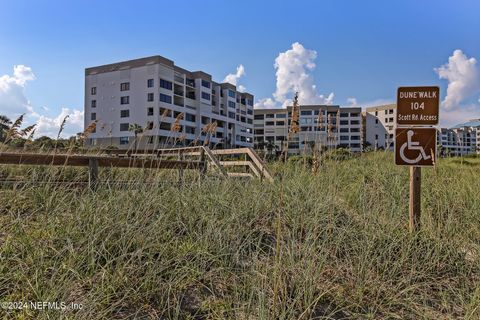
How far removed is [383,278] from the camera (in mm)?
2906

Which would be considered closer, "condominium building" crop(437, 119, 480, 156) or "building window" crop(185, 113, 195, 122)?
"condominium building" crop(437, 119, 480, 156)

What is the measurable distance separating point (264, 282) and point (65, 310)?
53.9 inches

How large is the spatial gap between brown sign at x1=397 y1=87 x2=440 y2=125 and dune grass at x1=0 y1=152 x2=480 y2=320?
1.09m

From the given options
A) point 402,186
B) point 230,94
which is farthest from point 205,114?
point 402,186

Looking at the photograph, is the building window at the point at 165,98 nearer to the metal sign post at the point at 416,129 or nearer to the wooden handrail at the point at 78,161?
the wooden handrail at the point at 78,161

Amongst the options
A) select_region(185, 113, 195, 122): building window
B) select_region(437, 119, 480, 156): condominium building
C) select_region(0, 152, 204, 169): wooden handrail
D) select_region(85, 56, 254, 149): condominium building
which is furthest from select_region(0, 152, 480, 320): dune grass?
select_region(185, 113, 195, 122): building window

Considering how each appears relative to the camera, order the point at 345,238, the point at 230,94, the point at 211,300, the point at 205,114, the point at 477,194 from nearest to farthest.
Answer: the point at 211,300
the point at 345,238
the point at 477,194
the point at 205,114
the point at 230,94

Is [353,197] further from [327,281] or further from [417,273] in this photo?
[327,281]

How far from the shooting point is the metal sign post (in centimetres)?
393

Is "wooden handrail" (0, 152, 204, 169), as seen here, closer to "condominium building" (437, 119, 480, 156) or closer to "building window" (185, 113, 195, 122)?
"condominium building" (437, 119, 480, 156)

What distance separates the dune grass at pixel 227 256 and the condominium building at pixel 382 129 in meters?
1.53

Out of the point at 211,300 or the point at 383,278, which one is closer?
the point at 211,300

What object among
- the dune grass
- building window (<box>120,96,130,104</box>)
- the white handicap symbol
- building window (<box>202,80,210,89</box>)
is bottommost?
the dune grass

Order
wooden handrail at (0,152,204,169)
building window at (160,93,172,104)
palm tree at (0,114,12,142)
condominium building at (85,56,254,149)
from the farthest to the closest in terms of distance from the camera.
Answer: building window at (160,93,172,104) → condominium building at (85,56,254,149) → palm tree at (0,114,12,142) → wooden handrail at (0,152,204,169)
